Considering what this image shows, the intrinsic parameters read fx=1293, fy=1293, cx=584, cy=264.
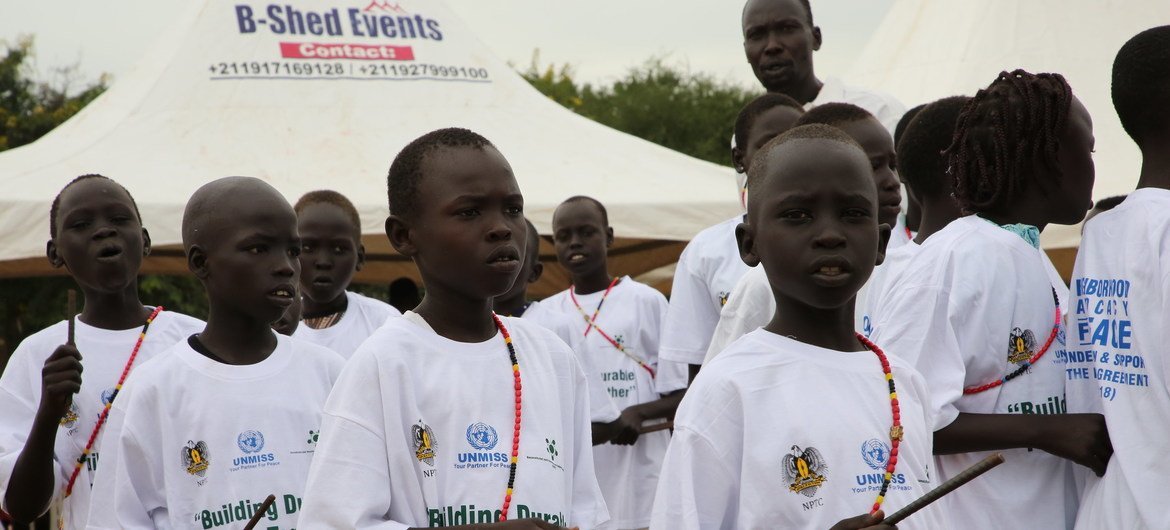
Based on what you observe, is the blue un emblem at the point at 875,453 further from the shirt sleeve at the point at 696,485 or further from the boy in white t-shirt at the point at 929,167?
the boy in white t-shirt at the point at 929,167

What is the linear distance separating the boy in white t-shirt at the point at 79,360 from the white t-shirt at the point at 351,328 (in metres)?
1.29

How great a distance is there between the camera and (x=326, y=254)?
614 cm

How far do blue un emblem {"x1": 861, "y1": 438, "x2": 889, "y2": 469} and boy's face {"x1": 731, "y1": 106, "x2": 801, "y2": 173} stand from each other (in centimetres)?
239

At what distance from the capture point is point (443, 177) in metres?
3.10

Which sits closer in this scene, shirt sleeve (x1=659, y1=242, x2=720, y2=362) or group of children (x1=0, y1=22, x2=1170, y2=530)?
group of children (x1=0, y1=22, x2=1170, y2=530)

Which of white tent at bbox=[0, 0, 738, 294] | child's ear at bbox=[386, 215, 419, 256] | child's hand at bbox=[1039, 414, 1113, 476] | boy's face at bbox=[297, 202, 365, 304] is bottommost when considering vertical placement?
child's hand at bbox=[1039, 414, 1113, 476]

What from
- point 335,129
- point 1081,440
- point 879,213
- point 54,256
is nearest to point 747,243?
point 1081,440

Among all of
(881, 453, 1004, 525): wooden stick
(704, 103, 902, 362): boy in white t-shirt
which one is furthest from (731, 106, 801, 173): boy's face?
(881, 453, 1004, 525): wooden stick

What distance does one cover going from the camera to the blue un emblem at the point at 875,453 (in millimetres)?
2680

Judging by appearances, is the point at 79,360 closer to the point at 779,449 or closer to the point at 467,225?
the point at 467,225

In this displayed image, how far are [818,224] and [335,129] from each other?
9252 millimetres

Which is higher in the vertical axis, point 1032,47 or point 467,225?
point 1032,47

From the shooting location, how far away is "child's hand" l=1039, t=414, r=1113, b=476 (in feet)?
10.1

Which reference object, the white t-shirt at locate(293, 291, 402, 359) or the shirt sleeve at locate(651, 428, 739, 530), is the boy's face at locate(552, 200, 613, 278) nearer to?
the white t-shirt at locate(293, 291, 402, 359)
